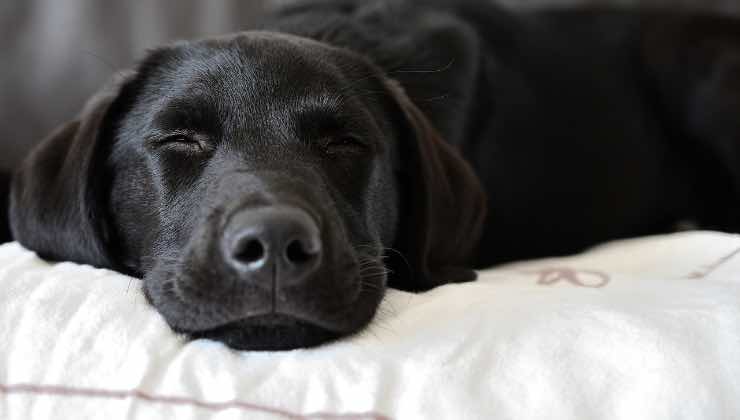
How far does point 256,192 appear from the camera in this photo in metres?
1.22

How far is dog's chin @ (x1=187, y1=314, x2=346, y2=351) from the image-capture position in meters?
1.16

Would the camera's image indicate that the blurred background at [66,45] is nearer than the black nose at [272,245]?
No

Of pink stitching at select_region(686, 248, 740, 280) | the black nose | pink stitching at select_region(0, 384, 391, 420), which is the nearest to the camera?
pink stitching at select_region(0, 384, 391, 420)

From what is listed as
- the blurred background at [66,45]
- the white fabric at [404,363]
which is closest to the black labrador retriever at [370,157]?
the white fabric at [404,363]

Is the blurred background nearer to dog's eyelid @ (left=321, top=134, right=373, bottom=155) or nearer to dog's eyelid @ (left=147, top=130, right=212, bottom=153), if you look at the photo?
dog's eyelid @ (left=147, top=130, right=212, bottom=153)

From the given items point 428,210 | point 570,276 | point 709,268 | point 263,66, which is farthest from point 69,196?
point 709,268

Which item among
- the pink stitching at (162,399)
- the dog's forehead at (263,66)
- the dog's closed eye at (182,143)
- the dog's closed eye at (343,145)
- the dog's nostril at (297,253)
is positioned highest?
the dog's forehead at (263,66)

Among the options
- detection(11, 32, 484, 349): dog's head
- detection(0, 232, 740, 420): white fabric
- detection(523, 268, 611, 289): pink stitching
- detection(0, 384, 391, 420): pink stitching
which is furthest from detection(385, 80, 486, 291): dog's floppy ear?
detection(0, 384, 391, 420): pink stitching

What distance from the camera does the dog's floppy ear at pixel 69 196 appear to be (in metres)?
1.50

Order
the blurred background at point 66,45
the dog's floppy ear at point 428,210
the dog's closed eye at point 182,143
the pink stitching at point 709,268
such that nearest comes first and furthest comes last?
the dog's closed eye at point 182,143
the pink stitching at point 709,268
the dog's floppy ear at point 428,210
the blurred background at point 66,45

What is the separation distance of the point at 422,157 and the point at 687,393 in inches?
31.2

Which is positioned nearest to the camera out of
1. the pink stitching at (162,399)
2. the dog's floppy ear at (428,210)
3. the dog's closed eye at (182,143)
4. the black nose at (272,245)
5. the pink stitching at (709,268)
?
the pink stitching at (162,399)

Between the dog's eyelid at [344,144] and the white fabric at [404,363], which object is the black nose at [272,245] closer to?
the white fabric at [404,363]

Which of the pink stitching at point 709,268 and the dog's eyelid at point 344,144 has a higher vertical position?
the dog's eyelid at point 344,144
